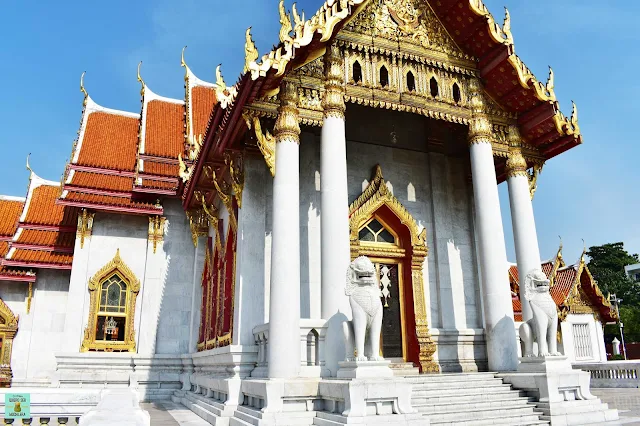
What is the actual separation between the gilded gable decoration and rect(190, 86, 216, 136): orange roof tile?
7426mm

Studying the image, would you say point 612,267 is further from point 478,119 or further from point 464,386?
point 464,386

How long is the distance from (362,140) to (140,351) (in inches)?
299

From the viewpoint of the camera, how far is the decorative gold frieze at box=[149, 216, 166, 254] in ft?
46.1

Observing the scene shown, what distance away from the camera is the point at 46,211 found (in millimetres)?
16766

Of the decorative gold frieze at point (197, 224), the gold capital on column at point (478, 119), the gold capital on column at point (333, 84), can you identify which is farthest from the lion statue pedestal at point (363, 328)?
the decorative gold frieze at point (197, 224)

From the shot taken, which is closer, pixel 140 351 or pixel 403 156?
pixel 403 156

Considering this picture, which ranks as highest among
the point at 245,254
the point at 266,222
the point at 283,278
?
the point at 266,222

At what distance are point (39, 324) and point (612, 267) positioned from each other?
2045 inches

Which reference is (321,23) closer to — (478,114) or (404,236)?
(478,114)

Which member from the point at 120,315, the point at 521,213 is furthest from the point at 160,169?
the point at 521,213

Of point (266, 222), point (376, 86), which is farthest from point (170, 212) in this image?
point (376, 86)

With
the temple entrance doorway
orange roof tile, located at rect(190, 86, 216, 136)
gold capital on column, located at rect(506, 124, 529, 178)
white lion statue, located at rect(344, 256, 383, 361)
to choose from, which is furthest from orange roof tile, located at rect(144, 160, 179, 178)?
white lion statue, located at rect(344, 256, 383, 361)

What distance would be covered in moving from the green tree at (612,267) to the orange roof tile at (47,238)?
4604 centimetres

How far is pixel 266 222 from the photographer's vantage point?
9438mm
